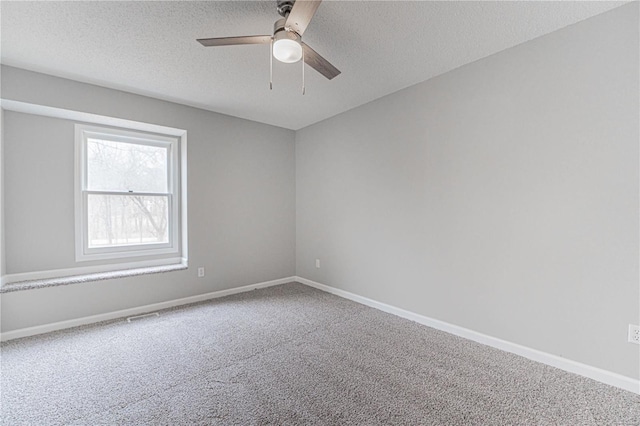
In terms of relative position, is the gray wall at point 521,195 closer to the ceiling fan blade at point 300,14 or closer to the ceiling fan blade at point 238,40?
the ceiling fan blade at point 300,14

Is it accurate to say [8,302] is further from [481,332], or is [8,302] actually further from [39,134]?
[481,332]

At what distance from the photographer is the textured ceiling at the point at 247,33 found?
→ 6.34 ft

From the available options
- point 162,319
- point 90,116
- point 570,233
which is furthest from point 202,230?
point 570,233

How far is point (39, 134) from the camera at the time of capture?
3.02m

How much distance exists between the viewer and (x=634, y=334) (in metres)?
1.88

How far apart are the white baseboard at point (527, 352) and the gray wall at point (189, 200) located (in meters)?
1.99

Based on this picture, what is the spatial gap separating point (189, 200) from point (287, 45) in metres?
2.67

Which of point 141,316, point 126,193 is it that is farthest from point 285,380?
point 126,193

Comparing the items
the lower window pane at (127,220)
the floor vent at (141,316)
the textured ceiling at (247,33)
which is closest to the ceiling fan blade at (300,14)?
the textured ceiling at (247,33)

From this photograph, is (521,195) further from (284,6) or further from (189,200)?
(189,200)

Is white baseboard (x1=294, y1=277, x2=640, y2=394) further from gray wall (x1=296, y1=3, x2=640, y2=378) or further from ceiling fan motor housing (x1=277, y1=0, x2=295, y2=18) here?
ceiling fan motor housing (x1=277, y1=0, x2=295, y2=18)

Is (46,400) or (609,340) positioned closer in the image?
(46,400)

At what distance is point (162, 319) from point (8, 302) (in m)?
1.32

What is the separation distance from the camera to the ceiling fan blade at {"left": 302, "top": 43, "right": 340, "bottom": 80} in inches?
75.0
